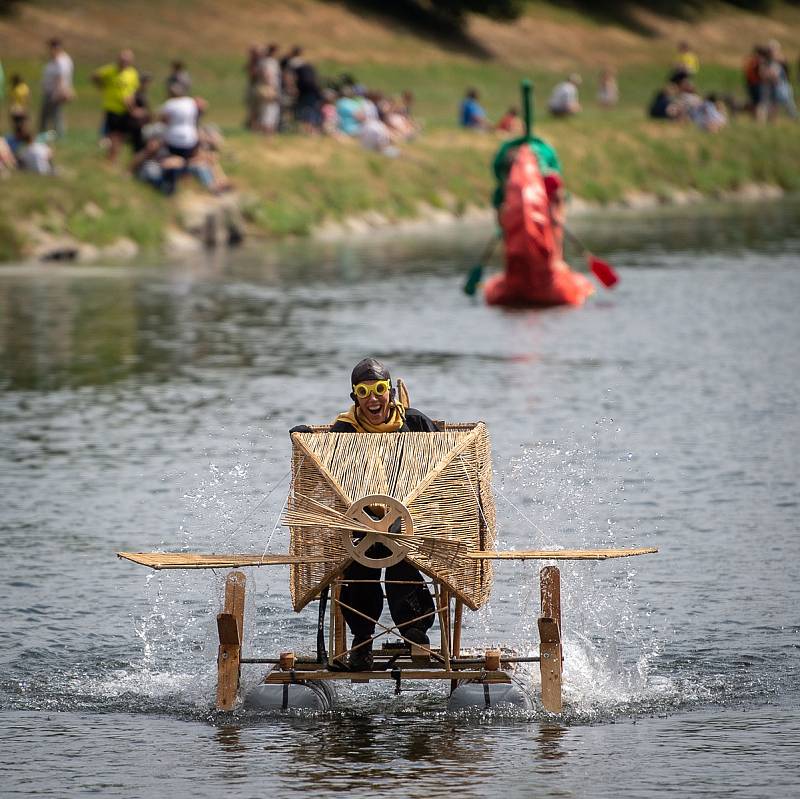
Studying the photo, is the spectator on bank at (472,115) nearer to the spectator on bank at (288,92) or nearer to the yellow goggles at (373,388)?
the spectator on bank at (288,92)

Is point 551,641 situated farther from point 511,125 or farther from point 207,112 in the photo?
point 511,125

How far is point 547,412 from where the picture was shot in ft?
66.9

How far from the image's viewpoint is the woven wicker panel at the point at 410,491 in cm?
1005

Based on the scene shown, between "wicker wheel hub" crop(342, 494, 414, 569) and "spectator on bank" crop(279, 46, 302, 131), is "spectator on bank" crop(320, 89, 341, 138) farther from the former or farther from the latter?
"wicker wheel hub" crop(342, 494, 414, 569)

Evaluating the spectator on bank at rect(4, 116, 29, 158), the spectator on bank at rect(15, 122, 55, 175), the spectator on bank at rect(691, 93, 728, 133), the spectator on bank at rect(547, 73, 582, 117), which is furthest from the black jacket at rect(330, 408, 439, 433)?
the spectator on bank at rect(691, 93, 728, 133)

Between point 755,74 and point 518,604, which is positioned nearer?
point 518,604

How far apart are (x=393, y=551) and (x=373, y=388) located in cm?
112

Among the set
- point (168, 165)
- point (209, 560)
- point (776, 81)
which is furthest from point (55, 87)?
point (209, 560)

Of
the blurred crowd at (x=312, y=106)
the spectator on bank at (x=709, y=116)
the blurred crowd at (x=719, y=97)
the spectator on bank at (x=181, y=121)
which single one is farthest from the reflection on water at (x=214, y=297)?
the blurred crowd at (x=719, y=97)

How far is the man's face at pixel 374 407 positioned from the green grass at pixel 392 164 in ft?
81.9

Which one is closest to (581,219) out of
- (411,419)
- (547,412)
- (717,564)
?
(547,412)

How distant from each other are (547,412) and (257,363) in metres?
5.17

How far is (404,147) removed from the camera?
4725 centimetres

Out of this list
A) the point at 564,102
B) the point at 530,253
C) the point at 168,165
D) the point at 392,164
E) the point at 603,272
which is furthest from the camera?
the point at 564,102
